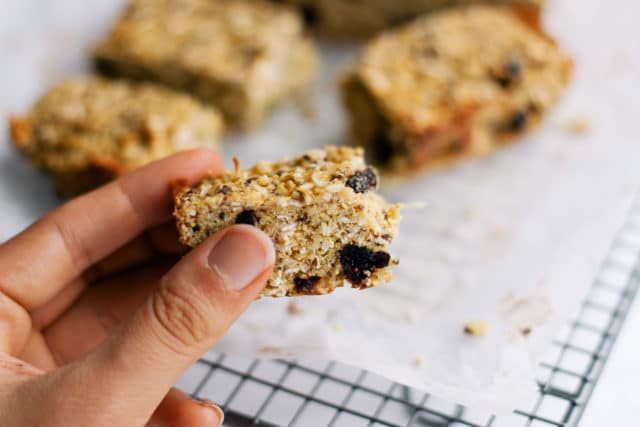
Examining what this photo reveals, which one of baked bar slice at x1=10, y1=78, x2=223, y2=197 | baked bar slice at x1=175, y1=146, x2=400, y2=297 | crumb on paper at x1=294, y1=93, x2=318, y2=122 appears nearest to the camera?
baked bar slice at x1=175, y1=146, x2=400, y2=297

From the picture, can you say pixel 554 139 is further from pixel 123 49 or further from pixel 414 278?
pixel 123 49

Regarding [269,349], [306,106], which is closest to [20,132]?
[306,106]

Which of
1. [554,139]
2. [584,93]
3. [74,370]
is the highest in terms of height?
[584,93]

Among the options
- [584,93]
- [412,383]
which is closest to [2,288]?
[412,383]

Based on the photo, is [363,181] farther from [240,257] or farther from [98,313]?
[98,313]

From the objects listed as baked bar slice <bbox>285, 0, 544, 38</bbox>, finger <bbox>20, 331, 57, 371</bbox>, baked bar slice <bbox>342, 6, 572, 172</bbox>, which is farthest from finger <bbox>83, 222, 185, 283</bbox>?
baked bar slice <bbox>285, 0, 544, 38</bbox>

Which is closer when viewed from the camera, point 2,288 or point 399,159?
point 2,288

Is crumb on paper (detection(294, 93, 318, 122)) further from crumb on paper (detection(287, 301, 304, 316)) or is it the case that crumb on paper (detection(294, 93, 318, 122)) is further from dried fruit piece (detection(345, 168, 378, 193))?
dried fruit piece (detection(345, 168, 378, 193))
